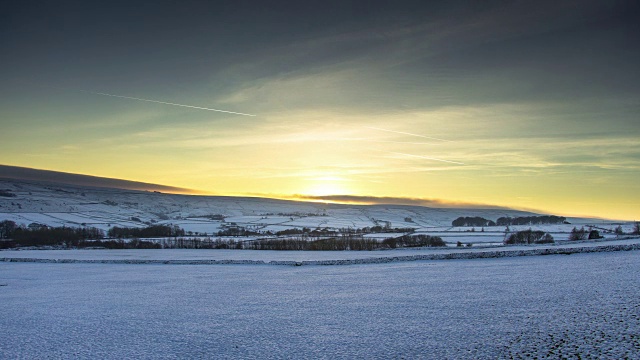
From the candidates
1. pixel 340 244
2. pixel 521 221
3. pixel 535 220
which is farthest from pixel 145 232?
pixel 535 220

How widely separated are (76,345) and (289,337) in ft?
18.5

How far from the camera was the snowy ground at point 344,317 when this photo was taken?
1101 cm

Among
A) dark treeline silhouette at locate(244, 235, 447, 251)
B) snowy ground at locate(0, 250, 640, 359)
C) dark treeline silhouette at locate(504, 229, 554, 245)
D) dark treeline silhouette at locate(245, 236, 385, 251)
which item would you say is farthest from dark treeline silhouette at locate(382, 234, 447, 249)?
snowy ground at locate(0, 250, 640, 359)

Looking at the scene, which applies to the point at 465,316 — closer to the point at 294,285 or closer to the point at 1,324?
the point at 294,285

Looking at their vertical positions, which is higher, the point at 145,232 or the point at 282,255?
the point at 145,232

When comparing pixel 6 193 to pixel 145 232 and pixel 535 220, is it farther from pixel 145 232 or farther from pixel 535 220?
pixel 535 220

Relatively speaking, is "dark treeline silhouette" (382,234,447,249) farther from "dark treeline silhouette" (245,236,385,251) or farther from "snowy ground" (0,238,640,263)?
"snowy ground" (0,238,640,263)

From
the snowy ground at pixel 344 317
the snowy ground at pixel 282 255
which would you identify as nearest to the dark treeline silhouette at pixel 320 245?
the snowy ground at pixel 282 255

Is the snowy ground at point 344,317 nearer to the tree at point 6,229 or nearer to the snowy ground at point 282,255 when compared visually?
the snowy ground at point 282,255

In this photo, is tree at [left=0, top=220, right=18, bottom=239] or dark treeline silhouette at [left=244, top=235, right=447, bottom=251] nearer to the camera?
dark treeline silhouette at [left=244, top=235, right=447, bottom=251]

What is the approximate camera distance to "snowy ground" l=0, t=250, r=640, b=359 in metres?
11.0

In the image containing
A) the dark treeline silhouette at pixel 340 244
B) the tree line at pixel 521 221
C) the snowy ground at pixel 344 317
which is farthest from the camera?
the tree line at pixel 521 221

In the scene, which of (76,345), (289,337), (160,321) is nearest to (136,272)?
(160,321)

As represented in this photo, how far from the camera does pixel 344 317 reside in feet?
48.4
